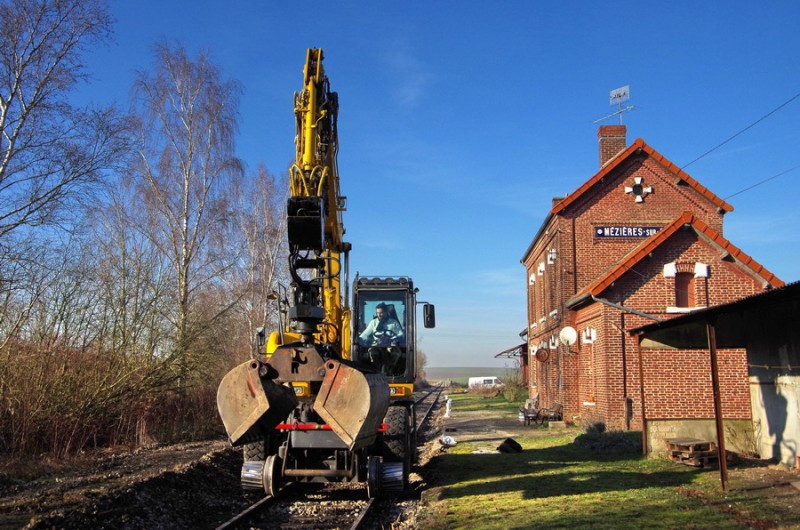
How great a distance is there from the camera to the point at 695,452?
12.0 meters

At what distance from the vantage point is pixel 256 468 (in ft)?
31.2

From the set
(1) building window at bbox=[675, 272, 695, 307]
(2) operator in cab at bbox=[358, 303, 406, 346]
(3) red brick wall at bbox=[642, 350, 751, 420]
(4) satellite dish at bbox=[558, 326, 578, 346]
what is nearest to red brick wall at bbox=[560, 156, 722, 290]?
(4) satellite dish at bbox=[558, 326, 578, 346]

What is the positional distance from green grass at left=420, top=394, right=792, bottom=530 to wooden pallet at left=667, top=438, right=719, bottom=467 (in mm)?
210

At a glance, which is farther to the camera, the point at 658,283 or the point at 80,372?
the point at 658,283

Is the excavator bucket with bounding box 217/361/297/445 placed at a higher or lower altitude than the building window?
lower

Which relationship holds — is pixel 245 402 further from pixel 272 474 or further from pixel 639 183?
pixel 639 183

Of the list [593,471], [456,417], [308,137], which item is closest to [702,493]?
[593,471]

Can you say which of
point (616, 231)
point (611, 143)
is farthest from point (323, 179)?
point (611, 143)

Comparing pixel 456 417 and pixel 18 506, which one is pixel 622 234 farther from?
pixel 18 506

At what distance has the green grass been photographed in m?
8.00

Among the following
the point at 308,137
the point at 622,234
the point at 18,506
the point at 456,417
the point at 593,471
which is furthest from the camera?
the point at 456,417

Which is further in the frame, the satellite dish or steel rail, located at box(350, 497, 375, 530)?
the satellite dish

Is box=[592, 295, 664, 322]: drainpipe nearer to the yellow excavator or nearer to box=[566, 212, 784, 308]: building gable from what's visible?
box=[566, 212, 784, 308]: building gable

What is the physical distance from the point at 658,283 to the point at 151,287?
14632 mm
